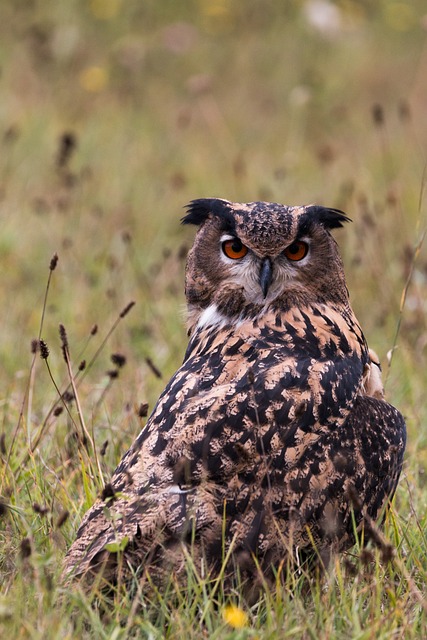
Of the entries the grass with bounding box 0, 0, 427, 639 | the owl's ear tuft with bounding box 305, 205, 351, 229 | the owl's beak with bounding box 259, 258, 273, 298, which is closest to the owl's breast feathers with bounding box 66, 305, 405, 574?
the grass with bounding box 0, 0, 427, 639

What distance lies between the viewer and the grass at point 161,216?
11.8ft

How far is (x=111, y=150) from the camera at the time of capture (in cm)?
1083

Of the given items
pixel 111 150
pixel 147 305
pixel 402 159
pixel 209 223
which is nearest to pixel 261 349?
pixel 209 223

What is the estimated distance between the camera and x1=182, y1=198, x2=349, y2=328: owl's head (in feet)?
14.1

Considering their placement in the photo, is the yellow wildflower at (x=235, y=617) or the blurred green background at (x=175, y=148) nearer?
the yellow wildflower at (x=235, y=617)

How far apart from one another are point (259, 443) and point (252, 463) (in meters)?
0.07

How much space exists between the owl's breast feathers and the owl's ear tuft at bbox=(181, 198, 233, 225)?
661 millimetres

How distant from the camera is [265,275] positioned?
167 inches

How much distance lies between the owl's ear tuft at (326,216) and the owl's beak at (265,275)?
289 mm

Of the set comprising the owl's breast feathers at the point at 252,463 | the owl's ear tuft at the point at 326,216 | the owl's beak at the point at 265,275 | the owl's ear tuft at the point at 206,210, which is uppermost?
the owl's ear tuft at the point at 326,216

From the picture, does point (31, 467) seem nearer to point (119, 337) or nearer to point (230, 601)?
point (230, 601)

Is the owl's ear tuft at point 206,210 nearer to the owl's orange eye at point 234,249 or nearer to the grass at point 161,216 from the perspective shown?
the owl's orange eye at point 234,249

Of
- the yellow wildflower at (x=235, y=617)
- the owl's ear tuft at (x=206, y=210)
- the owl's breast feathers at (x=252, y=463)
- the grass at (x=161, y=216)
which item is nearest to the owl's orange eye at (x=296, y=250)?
the owl's ear tuft at (x=206, y=210)

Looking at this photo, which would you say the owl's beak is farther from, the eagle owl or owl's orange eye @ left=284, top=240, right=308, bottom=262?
owl's orange eye @ left=284, top=240, right=308, bottom=262
